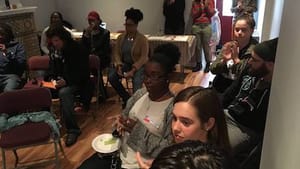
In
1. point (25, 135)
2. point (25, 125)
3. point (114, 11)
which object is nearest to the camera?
point (25, 135)

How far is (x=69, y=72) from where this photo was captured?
3.10m

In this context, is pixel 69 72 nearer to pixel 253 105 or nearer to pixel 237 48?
pixel 237 48

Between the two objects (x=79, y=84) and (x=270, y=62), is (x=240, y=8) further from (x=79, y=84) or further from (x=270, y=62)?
(x=270, y=62)

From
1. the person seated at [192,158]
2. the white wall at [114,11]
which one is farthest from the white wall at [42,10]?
the person seated at [192,158]

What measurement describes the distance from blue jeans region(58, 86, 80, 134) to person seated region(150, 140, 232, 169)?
99.9 inches

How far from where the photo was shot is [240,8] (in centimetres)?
477

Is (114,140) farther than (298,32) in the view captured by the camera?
Yes

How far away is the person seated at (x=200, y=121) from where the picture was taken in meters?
1.23

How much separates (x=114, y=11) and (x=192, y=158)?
5462 mm

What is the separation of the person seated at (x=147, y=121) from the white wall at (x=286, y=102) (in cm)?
64

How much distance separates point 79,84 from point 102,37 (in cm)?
107

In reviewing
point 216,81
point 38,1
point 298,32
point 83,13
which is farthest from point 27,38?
point 298,32

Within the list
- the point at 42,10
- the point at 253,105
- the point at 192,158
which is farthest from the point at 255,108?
the point at 42,10

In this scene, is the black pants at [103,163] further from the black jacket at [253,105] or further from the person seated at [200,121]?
the black jacket at [253,105]
